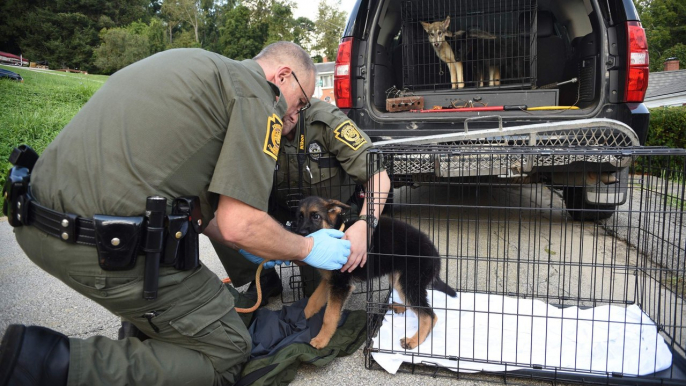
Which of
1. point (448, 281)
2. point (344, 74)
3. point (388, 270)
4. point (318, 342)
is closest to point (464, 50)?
point (344, 74)

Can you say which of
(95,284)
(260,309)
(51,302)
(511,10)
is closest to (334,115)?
(260,309)

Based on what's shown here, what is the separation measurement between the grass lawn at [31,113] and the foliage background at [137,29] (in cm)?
658

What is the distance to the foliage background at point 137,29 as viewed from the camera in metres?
27.5

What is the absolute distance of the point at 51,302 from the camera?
3607 millimetres

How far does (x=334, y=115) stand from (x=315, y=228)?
95 centimetres

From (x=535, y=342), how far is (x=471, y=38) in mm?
4418

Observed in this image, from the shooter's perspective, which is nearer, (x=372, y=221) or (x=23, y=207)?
(x=23, y=207)

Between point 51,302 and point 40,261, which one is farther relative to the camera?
point 51,302

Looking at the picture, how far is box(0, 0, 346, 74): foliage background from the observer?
1083 inches

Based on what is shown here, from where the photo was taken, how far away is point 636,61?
4.05m

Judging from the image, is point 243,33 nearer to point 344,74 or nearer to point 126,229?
point 344,74

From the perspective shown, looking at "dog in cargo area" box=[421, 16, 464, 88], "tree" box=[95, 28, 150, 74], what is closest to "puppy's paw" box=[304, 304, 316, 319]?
"dog in cargo area" box=[421, 16, 464, 88]

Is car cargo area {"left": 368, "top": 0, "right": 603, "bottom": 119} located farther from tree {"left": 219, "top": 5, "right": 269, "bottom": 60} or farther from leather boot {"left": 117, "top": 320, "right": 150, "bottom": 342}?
tree {"left": 219, "top": 5, "right": 269, "bottom": 60}

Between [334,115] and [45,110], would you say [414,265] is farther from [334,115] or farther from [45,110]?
[45,110]
